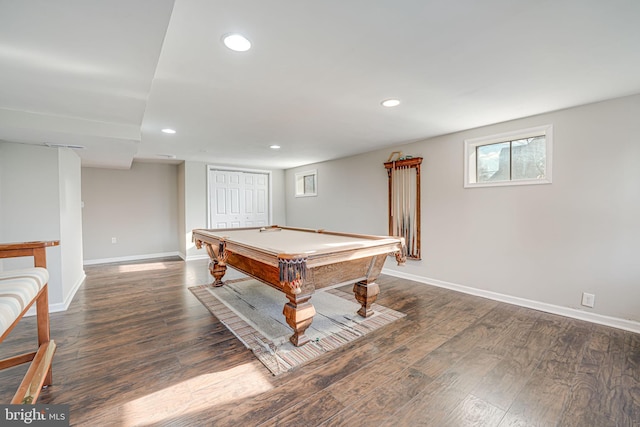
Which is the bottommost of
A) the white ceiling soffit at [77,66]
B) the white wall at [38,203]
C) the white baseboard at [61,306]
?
the white baseboard at [61,306]

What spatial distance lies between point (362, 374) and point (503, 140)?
3.07 m

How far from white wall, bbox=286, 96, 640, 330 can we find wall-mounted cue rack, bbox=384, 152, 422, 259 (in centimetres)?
12

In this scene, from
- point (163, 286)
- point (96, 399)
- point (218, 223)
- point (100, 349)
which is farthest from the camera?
point (218, 223)

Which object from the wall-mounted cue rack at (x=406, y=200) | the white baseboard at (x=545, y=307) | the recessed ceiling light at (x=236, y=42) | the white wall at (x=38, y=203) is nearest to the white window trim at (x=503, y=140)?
the wall-mounted cue rack at (x=406, y=200)

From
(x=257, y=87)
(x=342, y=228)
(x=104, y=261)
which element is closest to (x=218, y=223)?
(x=104, y=261)

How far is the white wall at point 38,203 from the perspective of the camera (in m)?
2.79

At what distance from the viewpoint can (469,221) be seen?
350cm

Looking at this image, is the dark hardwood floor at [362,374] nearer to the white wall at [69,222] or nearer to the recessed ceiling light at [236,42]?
the white wall at [69,222]

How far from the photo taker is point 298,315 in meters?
2.14

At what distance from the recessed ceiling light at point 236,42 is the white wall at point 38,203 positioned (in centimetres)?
283

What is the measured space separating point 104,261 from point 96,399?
5.09m

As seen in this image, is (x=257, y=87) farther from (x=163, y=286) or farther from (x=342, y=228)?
(x=342, y=228)

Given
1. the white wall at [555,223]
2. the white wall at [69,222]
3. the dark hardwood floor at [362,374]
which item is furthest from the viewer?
the white wall at [69,222]

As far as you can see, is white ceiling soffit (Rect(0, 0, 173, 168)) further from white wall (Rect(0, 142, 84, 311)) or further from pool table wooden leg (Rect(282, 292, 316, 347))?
pool table wooden leg (Rect(282, 292, 316, 347))
